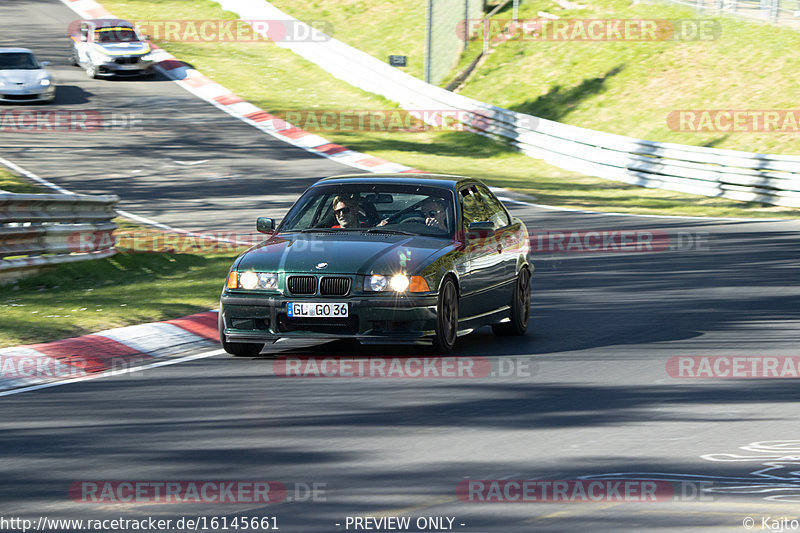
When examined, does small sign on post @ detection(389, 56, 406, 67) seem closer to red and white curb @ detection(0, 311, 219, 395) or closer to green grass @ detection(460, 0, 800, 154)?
green grass @ detection(460, 0, 800, 154)

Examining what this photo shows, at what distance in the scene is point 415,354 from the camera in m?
10.3

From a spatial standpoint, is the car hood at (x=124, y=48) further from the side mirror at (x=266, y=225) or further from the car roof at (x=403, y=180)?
the side mirror at (x=266, y=225)

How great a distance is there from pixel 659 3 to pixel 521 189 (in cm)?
1484

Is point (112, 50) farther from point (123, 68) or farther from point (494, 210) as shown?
point (494, 210)

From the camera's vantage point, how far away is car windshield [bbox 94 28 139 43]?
1400 inches

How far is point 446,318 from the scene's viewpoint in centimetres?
1011

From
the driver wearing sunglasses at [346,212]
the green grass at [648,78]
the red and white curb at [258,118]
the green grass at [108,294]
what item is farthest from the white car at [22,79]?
the driver wearing sunglasses at [346,212]

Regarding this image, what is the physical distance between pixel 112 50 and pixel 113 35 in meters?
0.49

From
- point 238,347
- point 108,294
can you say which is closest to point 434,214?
point 238,347

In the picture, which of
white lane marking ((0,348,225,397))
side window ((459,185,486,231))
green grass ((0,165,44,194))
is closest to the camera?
white lane marking ((0,348,225,397))

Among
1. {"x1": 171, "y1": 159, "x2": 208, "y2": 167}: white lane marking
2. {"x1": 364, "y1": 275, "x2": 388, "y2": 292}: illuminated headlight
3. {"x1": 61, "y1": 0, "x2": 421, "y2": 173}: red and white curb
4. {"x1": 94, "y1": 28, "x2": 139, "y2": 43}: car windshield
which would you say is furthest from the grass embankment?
{"x1": 94, "y1": 28, "x2": 139, "y2": 43}: car windshield

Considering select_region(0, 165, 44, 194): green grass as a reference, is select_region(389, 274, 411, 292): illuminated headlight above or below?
above

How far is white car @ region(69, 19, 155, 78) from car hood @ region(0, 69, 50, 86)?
11.8 ft

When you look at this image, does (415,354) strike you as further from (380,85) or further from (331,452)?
(380,85)
